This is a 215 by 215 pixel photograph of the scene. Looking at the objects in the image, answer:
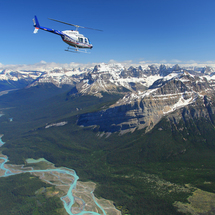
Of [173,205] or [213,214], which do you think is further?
[173,205]

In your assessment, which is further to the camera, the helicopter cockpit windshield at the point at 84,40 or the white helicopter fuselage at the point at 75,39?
the helicopter cockpit windshield at the point at 84,40

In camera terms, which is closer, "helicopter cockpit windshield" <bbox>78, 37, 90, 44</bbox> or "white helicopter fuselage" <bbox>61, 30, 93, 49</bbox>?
"white helicopter fuselage" <bbox>61, 30, 93, 49</bbox>

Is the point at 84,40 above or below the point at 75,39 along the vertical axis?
above

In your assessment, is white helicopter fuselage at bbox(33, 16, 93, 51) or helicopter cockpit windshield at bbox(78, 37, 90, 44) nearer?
white helicopter fuselage at bbox(33, 16, 93, 51)

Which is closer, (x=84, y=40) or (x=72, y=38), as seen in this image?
(x=72, y=38)

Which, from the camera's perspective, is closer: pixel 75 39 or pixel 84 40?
pixel 75 39

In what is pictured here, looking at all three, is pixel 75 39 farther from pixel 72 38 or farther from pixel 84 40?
pixel 84 40

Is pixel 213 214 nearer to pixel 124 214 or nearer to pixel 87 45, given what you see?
pixel 124 214

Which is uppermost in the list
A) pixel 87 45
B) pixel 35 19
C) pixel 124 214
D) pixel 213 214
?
pixel 35 19

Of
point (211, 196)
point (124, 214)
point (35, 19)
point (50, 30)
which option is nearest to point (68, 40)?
point (50, 30)

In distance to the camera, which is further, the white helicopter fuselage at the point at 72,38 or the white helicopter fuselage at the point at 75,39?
the white helicopter fuselage at the point at 75,39

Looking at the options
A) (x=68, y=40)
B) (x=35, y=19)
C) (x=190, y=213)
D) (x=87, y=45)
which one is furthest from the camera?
(x=190, y=213)
